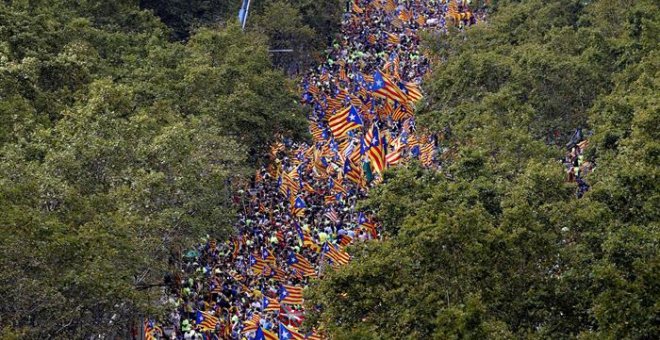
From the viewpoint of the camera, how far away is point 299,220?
4166 cm

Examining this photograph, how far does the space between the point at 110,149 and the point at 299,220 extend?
10.6m

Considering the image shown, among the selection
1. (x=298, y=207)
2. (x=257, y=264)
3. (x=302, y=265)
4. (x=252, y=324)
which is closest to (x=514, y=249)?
(x=252, y=324)

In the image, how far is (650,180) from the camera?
26.9 metres

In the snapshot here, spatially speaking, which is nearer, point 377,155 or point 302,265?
point 302,265

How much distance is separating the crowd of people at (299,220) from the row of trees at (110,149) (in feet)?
5.02

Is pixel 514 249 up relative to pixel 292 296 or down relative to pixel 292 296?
up

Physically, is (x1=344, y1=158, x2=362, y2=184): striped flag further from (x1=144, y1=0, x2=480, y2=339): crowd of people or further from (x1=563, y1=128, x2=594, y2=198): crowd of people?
(x1=563, y1=128, x2=594, y2=198): crowd of people

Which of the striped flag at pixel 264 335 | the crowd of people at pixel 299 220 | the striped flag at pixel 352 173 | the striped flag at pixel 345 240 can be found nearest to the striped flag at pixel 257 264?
the crowd of people at pixel 299 220

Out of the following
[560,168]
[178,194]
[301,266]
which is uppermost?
[560,168]

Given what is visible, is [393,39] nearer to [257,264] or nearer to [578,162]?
[578,162]

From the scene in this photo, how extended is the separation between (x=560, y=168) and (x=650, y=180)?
12.2ft

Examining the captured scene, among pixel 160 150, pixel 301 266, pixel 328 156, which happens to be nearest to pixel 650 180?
pixel 301 266

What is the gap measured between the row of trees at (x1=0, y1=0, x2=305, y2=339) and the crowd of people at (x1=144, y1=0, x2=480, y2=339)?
5.02 ft

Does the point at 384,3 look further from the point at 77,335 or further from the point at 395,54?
the point at 77,335
